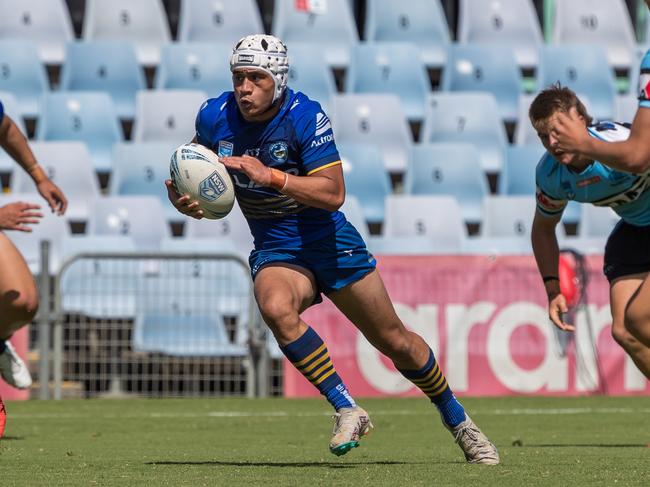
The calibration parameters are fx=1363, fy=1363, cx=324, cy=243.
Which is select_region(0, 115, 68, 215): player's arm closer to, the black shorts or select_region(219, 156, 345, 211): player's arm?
select_region(219, 156, 345, 211): player's arm

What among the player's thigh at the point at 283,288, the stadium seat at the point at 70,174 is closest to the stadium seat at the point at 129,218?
the stadium seat at the point at 70,174

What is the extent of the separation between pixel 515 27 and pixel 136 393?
852 cm

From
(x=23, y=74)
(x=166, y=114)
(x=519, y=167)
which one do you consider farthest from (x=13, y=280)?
(x=519, y=167)

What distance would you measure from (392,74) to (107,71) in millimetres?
3571

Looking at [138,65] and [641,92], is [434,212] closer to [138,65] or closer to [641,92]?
[138,65]

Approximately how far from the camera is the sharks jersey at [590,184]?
21.3ft

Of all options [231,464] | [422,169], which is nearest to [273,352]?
[422,169]

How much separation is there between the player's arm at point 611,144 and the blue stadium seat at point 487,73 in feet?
41.5

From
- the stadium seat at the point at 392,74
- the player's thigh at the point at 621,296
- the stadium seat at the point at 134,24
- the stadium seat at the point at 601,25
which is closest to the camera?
the player's thigh at the point at 621,296

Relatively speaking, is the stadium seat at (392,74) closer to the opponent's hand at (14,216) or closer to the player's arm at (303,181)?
the opponent's hand at (14,216)

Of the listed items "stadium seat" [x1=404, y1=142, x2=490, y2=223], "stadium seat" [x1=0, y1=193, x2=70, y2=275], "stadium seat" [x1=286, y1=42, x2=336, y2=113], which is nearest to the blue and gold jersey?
"stadium seat" [x1=0, y1=193, x2=70, y2=275]

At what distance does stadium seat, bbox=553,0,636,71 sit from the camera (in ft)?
61.5

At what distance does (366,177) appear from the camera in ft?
51.3

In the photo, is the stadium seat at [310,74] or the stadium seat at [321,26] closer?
the stadium seat at [310,74]
